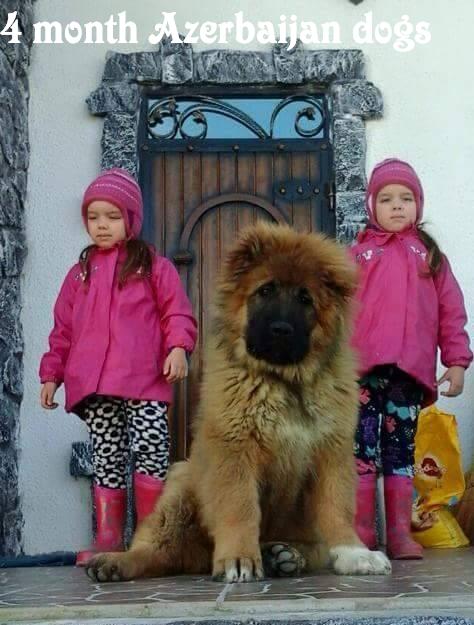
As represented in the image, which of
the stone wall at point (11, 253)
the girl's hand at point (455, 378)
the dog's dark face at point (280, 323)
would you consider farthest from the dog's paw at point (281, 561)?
the stone wall at point (11, 253)

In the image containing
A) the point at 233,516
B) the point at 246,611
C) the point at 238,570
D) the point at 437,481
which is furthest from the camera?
the point at 437,481

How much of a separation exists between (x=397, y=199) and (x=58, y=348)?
1.87m

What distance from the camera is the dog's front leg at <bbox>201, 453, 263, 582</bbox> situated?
3367 mm

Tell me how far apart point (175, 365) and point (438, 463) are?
1.95 metres

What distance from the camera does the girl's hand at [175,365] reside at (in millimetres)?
4730

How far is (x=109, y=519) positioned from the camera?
4.85m

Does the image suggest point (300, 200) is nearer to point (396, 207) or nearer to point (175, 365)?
point (396, 207)

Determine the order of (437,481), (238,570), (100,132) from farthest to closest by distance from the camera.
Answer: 1. (100,132)
2. (437,481)
3. (238,570)

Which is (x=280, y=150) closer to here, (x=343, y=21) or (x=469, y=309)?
(x=343, y=21)

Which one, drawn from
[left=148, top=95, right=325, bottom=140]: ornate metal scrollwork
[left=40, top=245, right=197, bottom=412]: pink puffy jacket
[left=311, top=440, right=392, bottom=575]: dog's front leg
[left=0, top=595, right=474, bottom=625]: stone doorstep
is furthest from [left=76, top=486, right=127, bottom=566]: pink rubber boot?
[left=148, top=95, right=325, bottom=140]: ornate metal scrollwork

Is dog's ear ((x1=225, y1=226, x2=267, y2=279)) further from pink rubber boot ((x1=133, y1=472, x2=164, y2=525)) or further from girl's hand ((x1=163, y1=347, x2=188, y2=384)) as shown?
pink rubber boot ((x1=133, y1=472, x2=164, y2=525))

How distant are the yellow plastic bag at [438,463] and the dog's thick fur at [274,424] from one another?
2094mm

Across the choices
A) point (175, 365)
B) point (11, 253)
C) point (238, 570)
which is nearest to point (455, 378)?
point (175, 365)

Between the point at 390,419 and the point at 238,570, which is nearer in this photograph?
the point at 238,570
